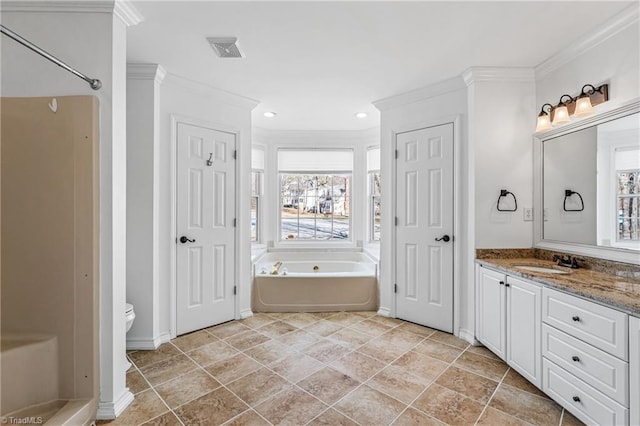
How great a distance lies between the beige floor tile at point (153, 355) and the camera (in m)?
2.32

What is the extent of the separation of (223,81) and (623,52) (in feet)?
9.71

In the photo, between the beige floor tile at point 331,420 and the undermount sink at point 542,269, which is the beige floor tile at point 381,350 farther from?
the undermount sink at point 542,269

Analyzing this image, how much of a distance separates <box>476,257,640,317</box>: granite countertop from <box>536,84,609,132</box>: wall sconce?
1.09 metres

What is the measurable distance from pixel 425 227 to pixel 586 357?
5.26ft

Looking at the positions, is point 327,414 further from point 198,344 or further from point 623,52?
point 623,52

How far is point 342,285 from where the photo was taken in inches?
137

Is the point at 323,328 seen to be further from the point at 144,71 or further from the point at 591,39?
the point at 591,39

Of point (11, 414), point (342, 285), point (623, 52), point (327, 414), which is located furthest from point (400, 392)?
point (623, 52)

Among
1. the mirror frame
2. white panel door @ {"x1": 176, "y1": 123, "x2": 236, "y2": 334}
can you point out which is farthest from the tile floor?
the mirror frame

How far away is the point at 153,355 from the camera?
2.43m

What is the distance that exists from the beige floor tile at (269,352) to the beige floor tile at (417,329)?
1.18 meters

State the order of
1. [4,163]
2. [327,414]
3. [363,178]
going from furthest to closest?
[363,178], [327,414], [4,163]

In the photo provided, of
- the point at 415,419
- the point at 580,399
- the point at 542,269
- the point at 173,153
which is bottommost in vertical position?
the point at 415,419

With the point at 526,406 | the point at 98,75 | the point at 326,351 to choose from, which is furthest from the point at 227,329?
the point at 526,406
